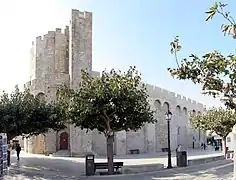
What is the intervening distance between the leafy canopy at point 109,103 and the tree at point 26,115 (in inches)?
119

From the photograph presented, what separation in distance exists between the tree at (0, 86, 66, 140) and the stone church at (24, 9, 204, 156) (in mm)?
14405

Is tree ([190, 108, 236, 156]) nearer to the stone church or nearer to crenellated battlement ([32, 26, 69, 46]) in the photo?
the stone church

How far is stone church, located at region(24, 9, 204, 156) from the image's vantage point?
38.8 m

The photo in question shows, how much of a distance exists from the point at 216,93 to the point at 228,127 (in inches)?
780

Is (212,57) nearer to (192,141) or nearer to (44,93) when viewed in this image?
(44,93)

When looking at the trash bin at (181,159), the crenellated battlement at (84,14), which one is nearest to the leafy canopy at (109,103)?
the trash bin at (181,159)

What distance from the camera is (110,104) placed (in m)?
18.8

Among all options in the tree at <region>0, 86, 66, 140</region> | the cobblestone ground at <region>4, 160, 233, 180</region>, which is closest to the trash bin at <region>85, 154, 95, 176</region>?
the cobblestone ground at <region>4, 160, 233, 180</region>

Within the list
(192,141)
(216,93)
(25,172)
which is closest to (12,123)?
(25,172)

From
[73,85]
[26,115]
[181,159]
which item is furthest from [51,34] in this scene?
[181,159]

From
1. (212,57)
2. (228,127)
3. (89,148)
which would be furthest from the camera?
(89,148)

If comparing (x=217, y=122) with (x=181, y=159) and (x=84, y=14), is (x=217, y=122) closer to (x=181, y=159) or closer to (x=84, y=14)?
(x=181, y=159)

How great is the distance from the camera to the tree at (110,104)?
1909cm

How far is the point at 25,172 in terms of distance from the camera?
21.6 m
